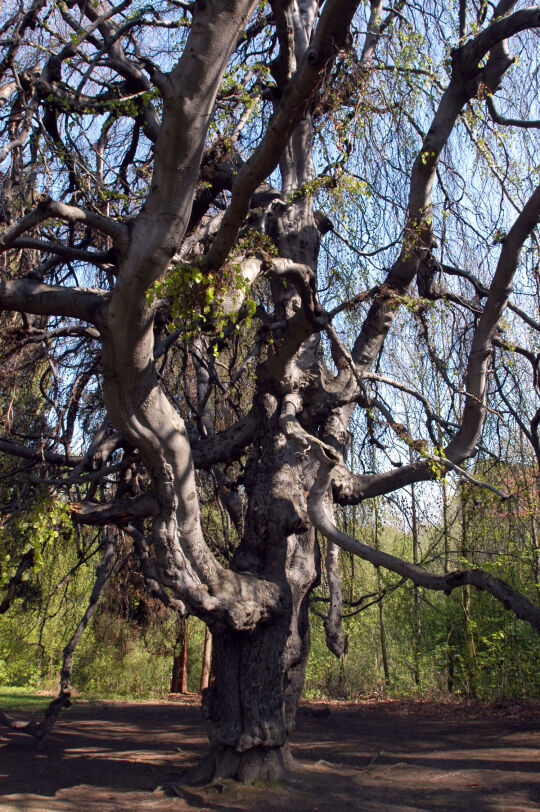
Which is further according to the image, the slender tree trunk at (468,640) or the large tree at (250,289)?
the slender tree trunk at (468,640)

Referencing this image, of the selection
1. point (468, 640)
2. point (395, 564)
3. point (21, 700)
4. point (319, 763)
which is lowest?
point (21, 700)

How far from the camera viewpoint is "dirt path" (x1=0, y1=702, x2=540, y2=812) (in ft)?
12.8

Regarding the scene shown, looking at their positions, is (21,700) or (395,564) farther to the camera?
(21,700)

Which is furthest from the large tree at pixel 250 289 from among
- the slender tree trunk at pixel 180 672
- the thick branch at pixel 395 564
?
the slender tree trunk at pixel 180 672

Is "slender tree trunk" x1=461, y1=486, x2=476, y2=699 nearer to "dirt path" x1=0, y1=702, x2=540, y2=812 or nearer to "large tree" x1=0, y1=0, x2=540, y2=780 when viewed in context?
"dirt path" x1=0, y1=702, x2=540, y2=812

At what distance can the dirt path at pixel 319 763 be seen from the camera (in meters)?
3.89

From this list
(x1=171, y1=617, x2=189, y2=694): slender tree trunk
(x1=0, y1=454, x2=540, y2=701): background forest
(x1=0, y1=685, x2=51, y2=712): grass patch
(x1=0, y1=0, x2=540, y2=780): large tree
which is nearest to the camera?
(x1=0, y1=0, x2=540, y2=780): large tree

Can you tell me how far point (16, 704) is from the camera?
28.3 feet

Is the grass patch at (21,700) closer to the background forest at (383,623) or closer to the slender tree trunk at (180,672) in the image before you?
the background forest at (383,623)

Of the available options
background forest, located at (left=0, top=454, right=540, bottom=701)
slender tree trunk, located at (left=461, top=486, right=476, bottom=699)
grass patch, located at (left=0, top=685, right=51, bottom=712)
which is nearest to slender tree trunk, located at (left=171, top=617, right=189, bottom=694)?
background forest, located at (left=0, top=454, right=540, bottom=701)

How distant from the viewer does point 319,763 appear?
4.84 meters

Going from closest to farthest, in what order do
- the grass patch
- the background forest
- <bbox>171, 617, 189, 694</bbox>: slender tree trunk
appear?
the background forest < the grass patch < <bbox>171, 617, 189, 694</bbox>: slender tree trunk

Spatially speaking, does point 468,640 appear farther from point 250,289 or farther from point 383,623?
point 250,289

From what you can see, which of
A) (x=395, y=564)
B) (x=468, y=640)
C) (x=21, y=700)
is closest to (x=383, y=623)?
(x=468, y=640)
